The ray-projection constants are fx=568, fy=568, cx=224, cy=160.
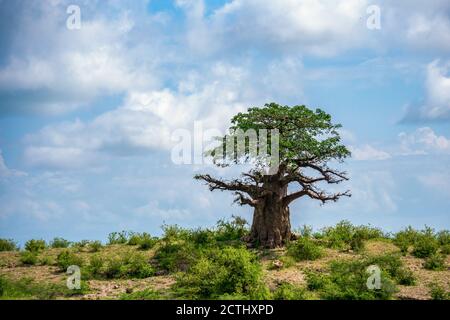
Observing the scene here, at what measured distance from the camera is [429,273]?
22.6 metres

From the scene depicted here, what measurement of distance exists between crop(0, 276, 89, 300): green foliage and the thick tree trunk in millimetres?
9670

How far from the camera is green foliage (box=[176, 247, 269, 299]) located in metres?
18.8

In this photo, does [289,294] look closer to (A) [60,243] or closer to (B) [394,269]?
(B) [394,269]

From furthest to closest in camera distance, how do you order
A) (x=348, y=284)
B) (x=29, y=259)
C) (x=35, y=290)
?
(x=29, y=259)
(x=35, y=290)
(x=348, y=284)

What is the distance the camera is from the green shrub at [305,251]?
24641 millimetres

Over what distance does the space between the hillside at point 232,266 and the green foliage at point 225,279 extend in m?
0.03

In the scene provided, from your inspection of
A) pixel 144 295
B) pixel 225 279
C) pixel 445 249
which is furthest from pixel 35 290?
pixel 445 249

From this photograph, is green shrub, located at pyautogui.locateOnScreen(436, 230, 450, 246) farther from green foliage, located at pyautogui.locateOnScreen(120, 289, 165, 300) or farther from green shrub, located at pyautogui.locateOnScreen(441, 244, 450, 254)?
green foliage, located at pyautogui.locateOnScreen(120, 289, 165, 300)

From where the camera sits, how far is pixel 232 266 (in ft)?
63.4

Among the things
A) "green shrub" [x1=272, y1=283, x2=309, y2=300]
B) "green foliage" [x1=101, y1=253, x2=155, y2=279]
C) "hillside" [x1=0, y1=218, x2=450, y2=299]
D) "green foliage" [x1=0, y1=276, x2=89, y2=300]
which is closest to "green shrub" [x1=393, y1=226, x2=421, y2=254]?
"hillside" [x1=0, y1=218, x2=450, y2=299]

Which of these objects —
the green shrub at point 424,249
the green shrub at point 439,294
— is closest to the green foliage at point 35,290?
Result: the green shrub at point 439,294

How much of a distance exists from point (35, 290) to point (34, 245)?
9.44 metres
